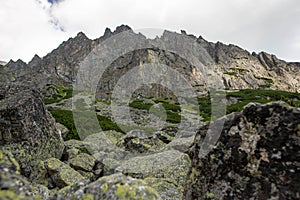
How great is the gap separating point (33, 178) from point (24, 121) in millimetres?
2799

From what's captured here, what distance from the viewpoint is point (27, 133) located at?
1123cm

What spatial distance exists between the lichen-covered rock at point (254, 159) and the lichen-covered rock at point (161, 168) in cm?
327

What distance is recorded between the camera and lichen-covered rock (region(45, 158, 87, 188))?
32.0 ft

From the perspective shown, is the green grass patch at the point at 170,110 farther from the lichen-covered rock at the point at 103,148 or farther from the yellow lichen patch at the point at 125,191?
the yellow lichen patch at the point at 125,191

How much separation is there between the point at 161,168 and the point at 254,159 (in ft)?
17.6

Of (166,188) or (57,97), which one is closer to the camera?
(166,188)

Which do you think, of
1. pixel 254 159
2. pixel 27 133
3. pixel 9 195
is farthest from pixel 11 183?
pixel 27 133

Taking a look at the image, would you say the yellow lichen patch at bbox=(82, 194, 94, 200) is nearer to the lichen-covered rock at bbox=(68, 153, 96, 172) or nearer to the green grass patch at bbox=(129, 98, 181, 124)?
the lichen-covered rock at bbox=(68, 153, 96, 172)

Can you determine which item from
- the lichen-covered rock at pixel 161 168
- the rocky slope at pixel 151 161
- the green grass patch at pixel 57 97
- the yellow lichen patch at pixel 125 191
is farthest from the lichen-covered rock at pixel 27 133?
the green grass patch at pixel 57 97

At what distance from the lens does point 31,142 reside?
1113 cm

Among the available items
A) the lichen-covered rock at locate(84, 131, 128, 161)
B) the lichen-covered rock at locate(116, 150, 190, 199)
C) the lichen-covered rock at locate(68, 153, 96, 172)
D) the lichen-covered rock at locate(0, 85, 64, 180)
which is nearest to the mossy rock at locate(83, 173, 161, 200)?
the lichen-covered rock at locate(116, 150, 190, 199)

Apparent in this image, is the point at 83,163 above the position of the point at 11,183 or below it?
below

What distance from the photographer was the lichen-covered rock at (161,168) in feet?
31.8

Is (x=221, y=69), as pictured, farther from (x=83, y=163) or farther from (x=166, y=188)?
(x=166, y=188)
